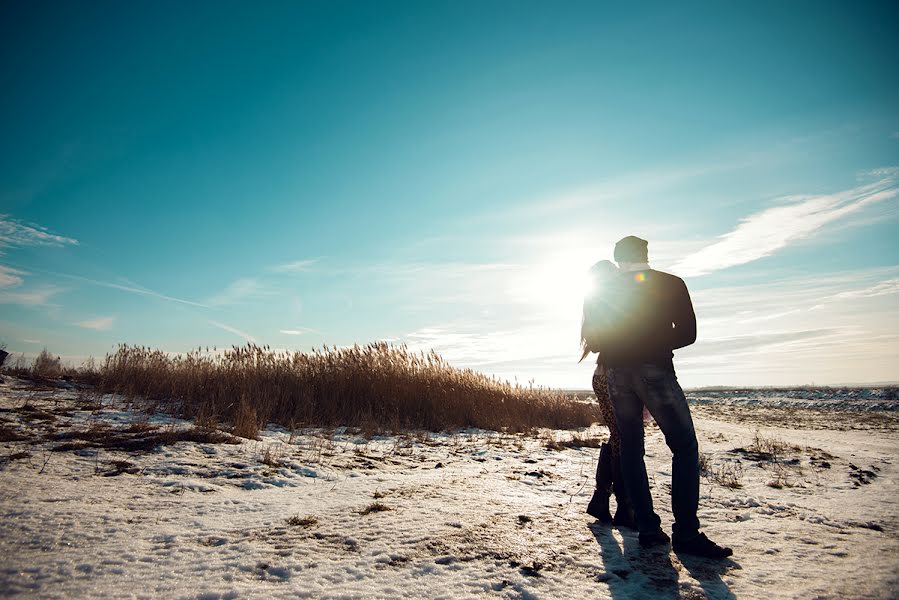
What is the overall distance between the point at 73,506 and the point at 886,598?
4.24 meters

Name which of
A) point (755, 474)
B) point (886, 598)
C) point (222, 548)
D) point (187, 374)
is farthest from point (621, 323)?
point (187, 374)

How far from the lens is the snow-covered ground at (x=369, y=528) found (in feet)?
6.42

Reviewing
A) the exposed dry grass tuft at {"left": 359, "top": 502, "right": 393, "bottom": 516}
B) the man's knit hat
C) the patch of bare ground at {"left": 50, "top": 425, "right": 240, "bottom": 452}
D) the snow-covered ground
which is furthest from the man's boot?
the patch of bare ground at {"left": 50, "top": 425, "right": 240, "bottom": 452}

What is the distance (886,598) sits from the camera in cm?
191

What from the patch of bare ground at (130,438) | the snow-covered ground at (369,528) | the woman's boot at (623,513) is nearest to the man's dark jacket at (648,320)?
the woman's boot at (623,513)

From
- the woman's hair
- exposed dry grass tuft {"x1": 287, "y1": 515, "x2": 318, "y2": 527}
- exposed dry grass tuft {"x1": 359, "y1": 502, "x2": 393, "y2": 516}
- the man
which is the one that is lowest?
exposed dry grass tuft {"x1": 359, "y1": 502, "x2": 393, "y2": 516}

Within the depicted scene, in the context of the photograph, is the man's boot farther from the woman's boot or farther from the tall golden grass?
the tall golden grass

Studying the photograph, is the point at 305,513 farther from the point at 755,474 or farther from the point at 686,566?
the point at 755,474

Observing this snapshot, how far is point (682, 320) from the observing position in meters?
2.89

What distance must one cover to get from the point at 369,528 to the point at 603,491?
1818 mm

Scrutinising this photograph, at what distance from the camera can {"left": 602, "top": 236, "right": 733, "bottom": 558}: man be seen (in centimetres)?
274

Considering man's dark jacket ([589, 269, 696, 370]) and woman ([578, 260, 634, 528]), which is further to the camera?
woman ([578, 260, 634, 528])

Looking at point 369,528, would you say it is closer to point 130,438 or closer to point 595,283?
point 595,283

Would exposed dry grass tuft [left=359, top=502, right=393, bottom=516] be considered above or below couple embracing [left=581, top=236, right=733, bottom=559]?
below
